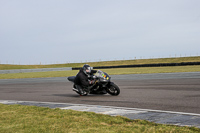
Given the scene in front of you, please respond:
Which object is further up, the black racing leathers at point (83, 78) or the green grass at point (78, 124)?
the black racing leathers at point (83, 78)

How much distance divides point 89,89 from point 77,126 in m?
6.34

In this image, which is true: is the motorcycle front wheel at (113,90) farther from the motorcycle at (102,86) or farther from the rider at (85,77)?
the rider at (85,77)

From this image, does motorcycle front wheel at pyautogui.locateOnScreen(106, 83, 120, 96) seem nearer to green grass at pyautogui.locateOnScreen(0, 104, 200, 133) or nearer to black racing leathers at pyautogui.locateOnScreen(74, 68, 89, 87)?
black racing leathers at pyautogui.locateOnScreen(74, 68, 89, 87)

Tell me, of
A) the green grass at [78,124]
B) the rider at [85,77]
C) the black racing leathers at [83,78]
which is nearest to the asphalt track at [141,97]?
the rider at [85,77]

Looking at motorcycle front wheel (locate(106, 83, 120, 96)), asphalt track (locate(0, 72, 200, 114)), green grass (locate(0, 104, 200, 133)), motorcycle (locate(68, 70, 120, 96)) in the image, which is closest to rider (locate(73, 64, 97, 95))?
motorcycle (locate(68, 70, 120, 96))

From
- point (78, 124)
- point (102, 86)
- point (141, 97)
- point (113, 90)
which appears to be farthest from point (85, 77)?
point (78, 124)

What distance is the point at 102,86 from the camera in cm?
1145

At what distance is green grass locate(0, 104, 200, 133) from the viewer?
5.03 m

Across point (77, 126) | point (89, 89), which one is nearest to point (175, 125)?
point (77, 126)

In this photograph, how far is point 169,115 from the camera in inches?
250

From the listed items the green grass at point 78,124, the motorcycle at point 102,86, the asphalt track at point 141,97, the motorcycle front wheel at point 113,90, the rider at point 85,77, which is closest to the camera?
the green grass at point 78,124

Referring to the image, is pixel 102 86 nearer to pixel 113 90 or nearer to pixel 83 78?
pixel 113 90

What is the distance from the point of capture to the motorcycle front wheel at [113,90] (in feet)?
37.2

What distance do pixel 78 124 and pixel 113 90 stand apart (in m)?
5.86
